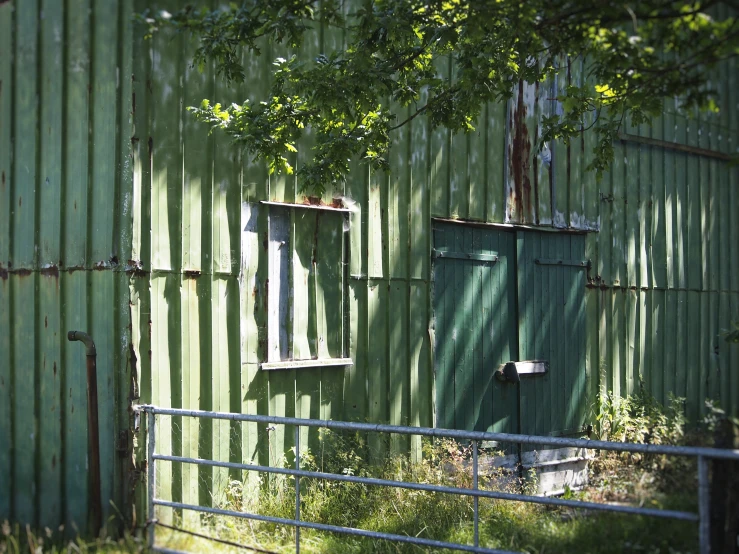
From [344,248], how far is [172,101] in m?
2.09

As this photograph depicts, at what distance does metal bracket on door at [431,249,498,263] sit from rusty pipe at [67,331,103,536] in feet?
11.7

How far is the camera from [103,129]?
261 inches

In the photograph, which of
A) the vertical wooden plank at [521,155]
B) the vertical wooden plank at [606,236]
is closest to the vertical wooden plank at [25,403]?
the vertical wooden plank at [521,155]

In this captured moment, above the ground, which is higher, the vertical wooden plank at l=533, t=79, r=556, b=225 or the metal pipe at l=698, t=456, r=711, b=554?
the vertical wooden plank at l=533, t=79, r=556, b=225

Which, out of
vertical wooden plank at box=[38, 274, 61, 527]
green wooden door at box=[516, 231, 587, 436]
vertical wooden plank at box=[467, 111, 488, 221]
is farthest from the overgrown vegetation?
vertical wooden plank at box=[467, 111, 488, 221]

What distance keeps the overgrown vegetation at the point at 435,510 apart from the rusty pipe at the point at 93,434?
1.05ft

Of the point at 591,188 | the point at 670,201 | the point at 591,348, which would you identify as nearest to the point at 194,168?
the point at 591,188

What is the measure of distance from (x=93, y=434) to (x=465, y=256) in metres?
4.20

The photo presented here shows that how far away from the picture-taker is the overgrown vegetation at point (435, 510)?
4.39m

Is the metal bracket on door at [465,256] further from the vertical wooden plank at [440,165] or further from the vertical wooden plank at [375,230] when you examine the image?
the vertical wooden plank at [375,230]

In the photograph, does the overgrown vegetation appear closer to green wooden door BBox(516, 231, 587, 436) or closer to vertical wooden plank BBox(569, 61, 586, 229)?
green wooden door BBox(516, 231, 587, 436)

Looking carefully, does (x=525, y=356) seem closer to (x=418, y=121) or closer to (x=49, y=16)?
(x=418, y=121)

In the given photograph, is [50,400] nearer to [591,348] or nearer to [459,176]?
[459,176]

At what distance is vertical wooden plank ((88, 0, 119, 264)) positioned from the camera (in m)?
6.50
